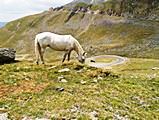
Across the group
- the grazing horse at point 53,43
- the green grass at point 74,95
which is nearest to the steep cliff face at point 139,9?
the grazing horse at point 53,43

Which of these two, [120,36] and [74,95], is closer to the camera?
[74,95]

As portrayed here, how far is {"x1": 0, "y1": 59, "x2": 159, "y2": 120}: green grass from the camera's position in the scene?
61.3 feet

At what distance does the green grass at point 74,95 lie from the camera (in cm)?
1869

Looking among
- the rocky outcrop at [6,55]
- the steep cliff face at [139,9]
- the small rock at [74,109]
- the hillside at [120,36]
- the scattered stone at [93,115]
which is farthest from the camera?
the steep cliff face at [139,9]

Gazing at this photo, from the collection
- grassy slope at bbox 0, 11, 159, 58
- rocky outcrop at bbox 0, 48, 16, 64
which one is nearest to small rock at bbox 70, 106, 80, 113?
rocky outcrop at bbox 0, 48, 16, 64

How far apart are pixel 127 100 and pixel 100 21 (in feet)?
569

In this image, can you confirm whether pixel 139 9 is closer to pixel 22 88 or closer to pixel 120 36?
pixel 120 36

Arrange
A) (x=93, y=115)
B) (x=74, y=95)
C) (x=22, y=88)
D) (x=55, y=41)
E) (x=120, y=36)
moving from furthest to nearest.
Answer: (x=120, y=36)
(x=55, y=41)
(x=22, y=88)
(x=74, y=95)
(x=93, y=115)

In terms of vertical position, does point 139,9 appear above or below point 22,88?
above

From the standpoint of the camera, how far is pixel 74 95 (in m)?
20.9

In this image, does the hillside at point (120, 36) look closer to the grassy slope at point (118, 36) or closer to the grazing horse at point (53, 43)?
the grassy slope at point (118, 36)

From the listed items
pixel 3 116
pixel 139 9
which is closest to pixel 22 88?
pixel 3 116

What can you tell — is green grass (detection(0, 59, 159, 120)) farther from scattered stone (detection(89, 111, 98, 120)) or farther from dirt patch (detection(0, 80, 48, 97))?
scattered stone (detection(89, 111, 98, 120))

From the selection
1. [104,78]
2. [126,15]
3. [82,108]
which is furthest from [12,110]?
[126,15]
